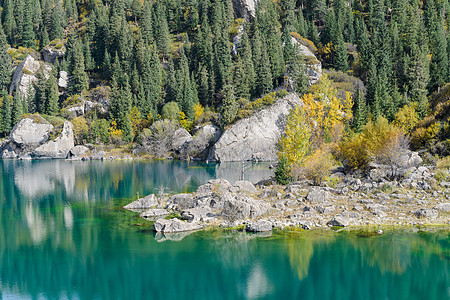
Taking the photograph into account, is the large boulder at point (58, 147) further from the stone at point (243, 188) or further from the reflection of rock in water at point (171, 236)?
the reflection of rock in water at point (171, 236)

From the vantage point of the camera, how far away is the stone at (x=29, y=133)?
101m

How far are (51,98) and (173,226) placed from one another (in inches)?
3760

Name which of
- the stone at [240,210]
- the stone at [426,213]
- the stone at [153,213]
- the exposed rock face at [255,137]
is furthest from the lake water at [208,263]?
the exposed rock face at [255,137]

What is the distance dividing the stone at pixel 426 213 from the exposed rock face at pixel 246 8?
388 feet

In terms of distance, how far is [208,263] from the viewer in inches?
1021

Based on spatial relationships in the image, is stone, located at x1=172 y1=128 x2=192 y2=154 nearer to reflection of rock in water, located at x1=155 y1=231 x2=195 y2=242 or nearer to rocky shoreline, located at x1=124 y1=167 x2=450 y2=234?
rocky shoreline, located at x1=124 y1=167 x2=450 y2=234

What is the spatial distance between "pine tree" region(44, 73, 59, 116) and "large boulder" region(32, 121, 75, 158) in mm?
Answer: 13356

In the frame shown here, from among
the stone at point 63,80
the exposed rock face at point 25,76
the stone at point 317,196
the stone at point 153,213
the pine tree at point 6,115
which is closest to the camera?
the stone at point 317,196

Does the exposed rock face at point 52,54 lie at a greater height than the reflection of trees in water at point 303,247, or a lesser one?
greater

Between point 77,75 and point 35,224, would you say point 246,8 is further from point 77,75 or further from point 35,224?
point 35,224

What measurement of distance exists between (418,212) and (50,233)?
3158 cm

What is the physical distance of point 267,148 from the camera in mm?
90125

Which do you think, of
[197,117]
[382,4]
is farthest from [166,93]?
[382,4]

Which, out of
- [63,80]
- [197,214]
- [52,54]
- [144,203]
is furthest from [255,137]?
[52,54]
